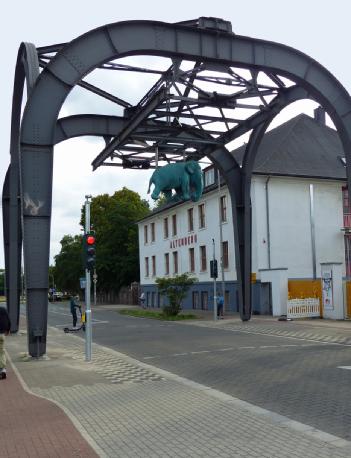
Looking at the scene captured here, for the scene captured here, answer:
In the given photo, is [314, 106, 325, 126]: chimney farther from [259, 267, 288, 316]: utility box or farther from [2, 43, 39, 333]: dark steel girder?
[2, 43, 39, 333]: dark steel girder

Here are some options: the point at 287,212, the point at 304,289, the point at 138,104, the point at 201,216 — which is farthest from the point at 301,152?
the point at 138,104

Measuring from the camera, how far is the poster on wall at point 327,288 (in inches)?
1075

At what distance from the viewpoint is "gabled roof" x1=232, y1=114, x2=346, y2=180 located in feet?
117

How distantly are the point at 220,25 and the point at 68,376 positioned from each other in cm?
1044

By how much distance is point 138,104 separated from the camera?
20656 mm

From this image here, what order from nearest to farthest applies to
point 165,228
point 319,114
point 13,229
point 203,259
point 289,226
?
point 13,229, point 289,226, point 203,259, point 319,114, point 165,228

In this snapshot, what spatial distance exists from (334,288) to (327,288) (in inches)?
18.4

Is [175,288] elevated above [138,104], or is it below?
below

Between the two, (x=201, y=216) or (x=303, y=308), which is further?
(x=201, y=216)

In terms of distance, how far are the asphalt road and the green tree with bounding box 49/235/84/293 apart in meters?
54.1

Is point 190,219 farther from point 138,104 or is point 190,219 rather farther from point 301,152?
point 138,104

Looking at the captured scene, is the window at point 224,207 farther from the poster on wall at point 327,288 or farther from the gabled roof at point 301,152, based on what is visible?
the poster on wall at point 327,288

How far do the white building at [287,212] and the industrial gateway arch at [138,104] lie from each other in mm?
11649

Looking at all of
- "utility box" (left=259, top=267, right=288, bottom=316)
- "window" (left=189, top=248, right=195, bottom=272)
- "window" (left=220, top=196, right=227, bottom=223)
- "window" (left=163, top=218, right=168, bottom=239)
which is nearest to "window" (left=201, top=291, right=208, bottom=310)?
"window" (left=189, top=248, right=195, bottom=272)
